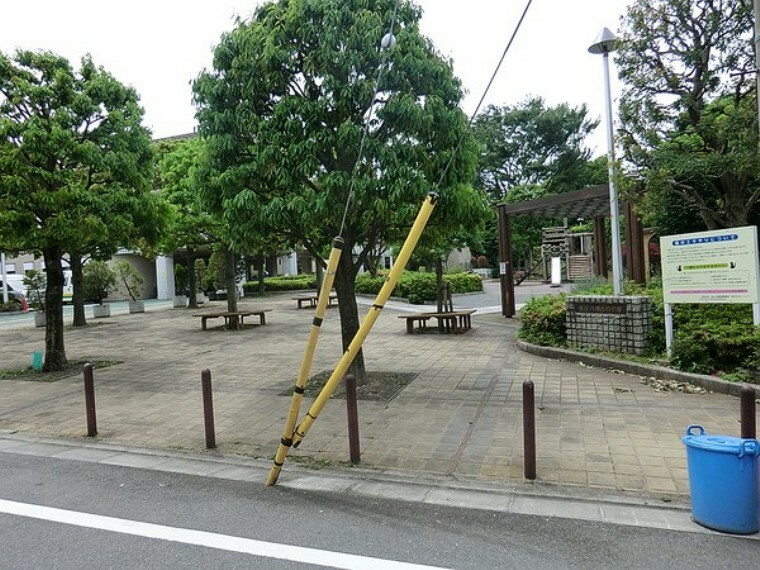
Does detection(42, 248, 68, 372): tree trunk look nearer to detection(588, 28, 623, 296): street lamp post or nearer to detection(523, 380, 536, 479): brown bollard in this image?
detection(523, 380, 536, 479): brown bollard

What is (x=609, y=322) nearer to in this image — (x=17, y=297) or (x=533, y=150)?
(x=17, y=297)

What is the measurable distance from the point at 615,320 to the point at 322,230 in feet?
17.4

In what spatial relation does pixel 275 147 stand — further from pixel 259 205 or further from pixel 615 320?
pixel 615 320

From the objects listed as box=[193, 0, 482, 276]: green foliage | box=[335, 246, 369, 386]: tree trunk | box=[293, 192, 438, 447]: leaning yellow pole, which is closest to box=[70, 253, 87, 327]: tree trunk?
box=[193, 0, 482, 276]: green foliage

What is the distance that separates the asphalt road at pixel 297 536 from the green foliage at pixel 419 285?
17.0 meters

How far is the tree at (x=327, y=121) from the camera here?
6.86m

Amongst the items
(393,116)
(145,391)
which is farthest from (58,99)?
(393,116)

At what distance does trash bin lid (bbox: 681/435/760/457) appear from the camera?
366 centimetres

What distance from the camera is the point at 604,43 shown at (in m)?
9.76

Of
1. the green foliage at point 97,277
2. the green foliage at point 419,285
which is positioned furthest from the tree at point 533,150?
the green foliage at point 97,277

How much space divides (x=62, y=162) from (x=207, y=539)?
9023 millimetres

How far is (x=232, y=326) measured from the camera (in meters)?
18.0

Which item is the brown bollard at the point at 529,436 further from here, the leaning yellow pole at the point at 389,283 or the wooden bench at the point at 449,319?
the wooden bench at the point at 449,319

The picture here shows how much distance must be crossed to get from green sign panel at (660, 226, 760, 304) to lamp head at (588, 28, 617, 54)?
386cm
